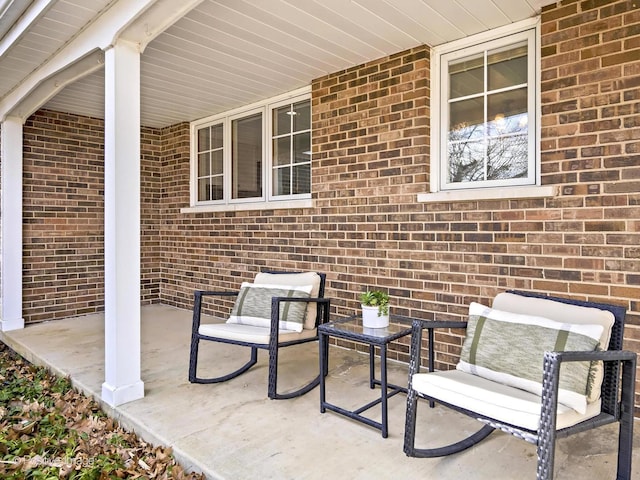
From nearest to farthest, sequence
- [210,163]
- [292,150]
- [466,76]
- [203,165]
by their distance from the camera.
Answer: [466,76], [292,150], [210,163], [203,165]

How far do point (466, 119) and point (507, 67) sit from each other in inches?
17.8

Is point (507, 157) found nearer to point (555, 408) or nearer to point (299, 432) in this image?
point (555, 408)

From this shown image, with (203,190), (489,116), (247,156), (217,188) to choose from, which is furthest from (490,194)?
(203,190)

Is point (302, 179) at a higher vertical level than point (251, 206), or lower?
higher

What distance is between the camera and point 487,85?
11.0 ft

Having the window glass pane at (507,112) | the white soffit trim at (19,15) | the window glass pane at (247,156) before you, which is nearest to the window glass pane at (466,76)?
the window glass pane at (507,112)

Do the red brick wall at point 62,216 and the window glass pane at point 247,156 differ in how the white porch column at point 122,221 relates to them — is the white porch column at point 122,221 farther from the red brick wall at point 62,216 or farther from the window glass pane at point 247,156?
the red brick wall at point 62,216

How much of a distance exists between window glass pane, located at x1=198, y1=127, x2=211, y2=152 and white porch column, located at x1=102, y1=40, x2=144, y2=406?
3038 mm

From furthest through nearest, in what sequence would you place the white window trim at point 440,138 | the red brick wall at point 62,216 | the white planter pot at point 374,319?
1. the red brick wall at point 62,216
2. the white window trim at point 440,138
3. the white planter pot at point 374,319

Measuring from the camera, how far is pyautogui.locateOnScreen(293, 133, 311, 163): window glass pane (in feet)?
14.9

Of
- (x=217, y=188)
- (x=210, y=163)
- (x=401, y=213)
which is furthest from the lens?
(x=210, y=163)

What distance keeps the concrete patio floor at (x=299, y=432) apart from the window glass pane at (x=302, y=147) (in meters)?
2.05

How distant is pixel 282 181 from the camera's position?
4836mm

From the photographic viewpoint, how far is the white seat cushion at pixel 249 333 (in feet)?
9.66
